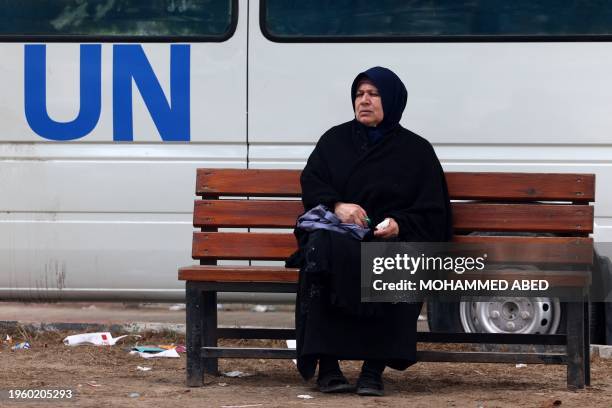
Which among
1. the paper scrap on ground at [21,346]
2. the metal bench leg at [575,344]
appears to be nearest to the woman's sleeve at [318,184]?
the metal bench leg at [575,344]

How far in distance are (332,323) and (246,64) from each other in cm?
237

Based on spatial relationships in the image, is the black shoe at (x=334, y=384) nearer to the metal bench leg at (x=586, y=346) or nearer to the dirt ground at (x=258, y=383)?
the dirt ground at (x=258, y=383)

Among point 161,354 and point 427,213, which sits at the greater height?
point 427,213

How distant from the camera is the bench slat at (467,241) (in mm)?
6070

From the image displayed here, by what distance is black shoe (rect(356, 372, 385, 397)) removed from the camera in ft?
19.0

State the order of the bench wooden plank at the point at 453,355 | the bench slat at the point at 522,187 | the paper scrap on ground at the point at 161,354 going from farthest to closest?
the paper scrap on ground at the point at 161,354 → the bench slat at the point at 522,187 → the bench wooden plank at the point at 453,355

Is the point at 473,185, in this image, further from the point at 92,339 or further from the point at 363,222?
the point at 92,339

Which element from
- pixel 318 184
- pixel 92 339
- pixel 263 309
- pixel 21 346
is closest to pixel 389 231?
pixel 318 184

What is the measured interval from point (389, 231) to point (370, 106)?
2.02ft

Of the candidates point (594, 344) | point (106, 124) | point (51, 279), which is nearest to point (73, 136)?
point (106, 124)

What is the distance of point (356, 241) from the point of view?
19.0 feet

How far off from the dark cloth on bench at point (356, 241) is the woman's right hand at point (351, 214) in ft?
0.20

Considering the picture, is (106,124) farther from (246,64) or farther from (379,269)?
(379,269)

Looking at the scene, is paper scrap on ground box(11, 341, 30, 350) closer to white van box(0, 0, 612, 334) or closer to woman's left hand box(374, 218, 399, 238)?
white van box(0, 0, 612, 334)
